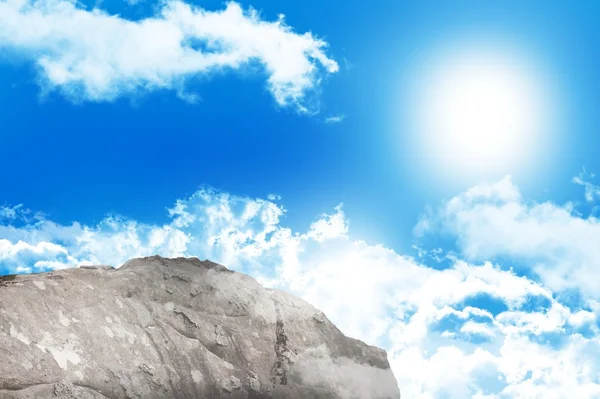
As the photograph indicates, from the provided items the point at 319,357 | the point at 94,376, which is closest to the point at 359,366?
the point at 319,357

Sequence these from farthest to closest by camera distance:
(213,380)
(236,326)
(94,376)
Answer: (236,326) < (213,380) < (94,376)

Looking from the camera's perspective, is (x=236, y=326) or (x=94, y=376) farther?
(x=236, y=326)

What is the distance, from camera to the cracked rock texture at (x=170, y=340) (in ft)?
52.8

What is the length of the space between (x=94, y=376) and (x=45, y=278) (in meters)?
3.78

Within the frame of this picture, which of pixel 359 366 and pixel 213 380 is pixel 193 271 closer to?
pixel 213 380

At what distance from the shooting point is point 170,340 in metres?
19.0

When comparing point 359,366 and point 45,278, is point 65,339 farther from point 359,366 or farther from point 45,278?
point 359,366

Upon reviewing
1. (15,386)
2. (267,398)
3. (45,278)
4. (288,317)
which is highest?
(288,317)

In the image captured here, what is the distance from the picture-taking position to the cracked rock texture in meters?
16.1

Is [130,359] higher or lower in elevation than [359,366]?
lower

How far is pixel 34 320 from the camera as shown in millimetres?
16562

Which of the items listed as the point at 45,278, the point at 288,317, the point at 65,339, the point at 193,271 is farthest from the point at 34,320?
the point at 288,317

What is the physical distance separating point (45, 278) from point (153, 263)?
4051 millimetres

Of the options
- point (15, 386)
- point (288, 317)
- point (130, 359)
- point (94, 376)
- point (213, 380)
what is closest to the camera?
point (15, 386)
